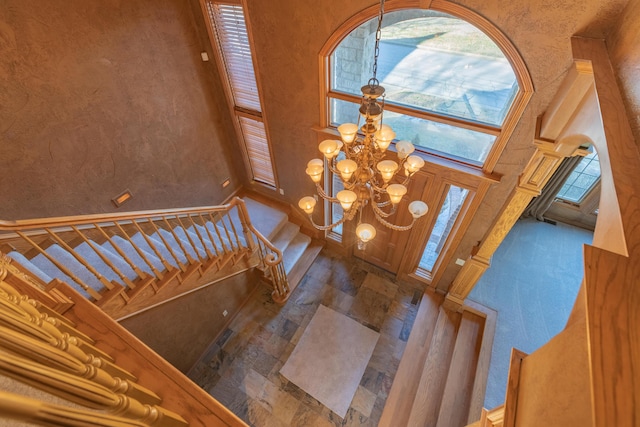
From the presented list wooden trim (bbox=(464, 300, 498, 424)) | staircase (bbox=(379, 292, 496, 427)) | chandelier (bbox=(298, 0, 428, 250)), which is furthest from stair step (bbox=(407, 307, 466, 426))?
chandelier (bbox=(298, 0, 428, 250))

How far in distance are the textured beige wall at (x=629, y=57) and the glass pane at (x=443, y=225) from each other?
1750 millimetres

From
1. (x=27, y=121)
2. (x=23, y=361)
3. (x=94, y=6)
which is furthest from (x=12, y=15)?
(x=23, y=361)

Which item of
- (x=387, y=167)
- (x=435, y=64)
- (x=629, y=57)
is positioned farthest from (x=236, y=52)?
(x=629, y=57)

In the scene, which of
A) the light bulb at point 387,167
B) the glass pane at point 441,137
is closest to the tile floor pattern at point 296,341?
the glass pane at point 441,137

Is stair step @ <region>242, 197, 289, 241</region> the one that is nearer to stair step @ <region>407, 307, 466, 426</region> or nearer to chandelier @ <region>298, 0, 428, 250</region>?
chandelier @ <region>298, 0, 428, 250</region>

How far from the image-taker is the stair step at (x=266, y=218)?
4.78m

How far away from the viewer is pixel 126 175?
3.52 meters

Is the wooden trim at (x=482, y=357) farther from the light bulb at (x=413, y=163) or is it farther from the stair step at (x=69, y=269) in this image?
the stair step at (x=69, y=269)

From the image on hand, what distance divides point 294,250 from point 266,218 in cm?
76

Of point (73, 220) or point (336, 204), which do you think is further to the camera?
point (336, 204)

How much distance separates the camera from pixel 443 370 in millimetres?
3645

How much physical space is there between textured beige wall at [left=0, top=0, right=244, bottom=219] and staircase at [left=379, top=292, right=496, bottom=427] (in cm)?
418

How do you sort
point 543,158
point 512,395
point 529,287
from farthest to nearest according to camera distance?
point 529,287
point 543,158
point 512,395

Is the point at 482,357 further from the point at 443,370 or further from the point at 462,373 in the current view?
the point at 443,370
